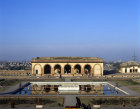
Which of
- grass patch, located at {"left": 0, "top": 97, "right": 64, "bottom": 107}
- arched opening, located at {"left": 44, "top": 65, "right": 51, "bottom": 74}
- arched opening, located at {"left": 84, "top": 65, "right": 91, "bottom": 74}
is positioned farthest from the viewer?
arched opening, located at {"left": 84, "top": 65, "right": 91, "bottom": 74}

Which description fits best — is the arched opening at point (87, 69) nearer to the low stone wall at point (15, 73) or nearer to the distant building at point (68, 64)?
the distant building at point (68, 64)

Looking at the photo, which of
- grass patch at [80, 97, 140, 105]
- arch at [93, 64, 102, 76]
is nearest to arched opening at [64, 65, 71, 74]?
arch at [93, 64, 102, 76]

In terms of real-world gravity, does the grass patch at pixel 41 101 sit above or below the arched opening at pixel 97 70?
below

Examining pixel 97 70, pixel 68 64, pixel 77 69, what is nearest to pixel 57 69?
pixel 77 69

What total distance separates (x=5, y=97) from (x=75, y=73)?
762 inches

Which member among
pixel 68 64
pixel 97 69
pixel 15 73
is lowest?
pixel 15 73

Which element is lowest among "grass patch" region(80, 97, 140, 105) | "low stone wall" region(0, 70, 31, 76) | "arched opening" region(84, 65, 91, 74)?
"grass patch" region(80, 97, 140, 105)

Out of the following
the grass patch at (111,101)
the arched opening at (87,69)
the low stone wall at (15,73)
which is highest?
the arched opening at (87,69)

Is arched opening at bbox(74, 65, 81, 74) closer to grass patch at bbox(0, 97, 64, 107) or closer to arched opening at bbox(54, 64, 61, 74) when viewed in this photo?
arched opening at bbox(54, 64, 61, 74)

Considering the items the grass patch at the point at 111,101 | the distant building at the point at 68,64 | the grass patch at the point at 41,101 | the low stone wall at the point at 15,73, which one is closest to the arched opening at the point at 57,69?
the distant building at the point at 68,64

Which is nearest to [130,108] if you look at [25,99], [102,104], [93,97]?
[102,104]

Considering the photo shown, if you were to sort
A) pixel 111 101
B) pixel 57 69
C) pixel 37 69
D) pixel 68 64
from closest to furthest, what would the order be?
pixel 111 101 → pixel 68 64 → pixel 37 69 → pixel 57 69

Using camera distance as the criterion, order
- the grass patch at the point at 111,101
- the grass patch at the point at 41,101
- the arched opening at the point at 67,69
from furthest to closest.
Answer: the arched opening at the point at 67,69
the grass patch at the point at 111,101
the grass patch at the point at 41,101

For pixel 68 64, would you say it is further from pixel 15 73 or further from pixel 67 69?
pixel 15 73
